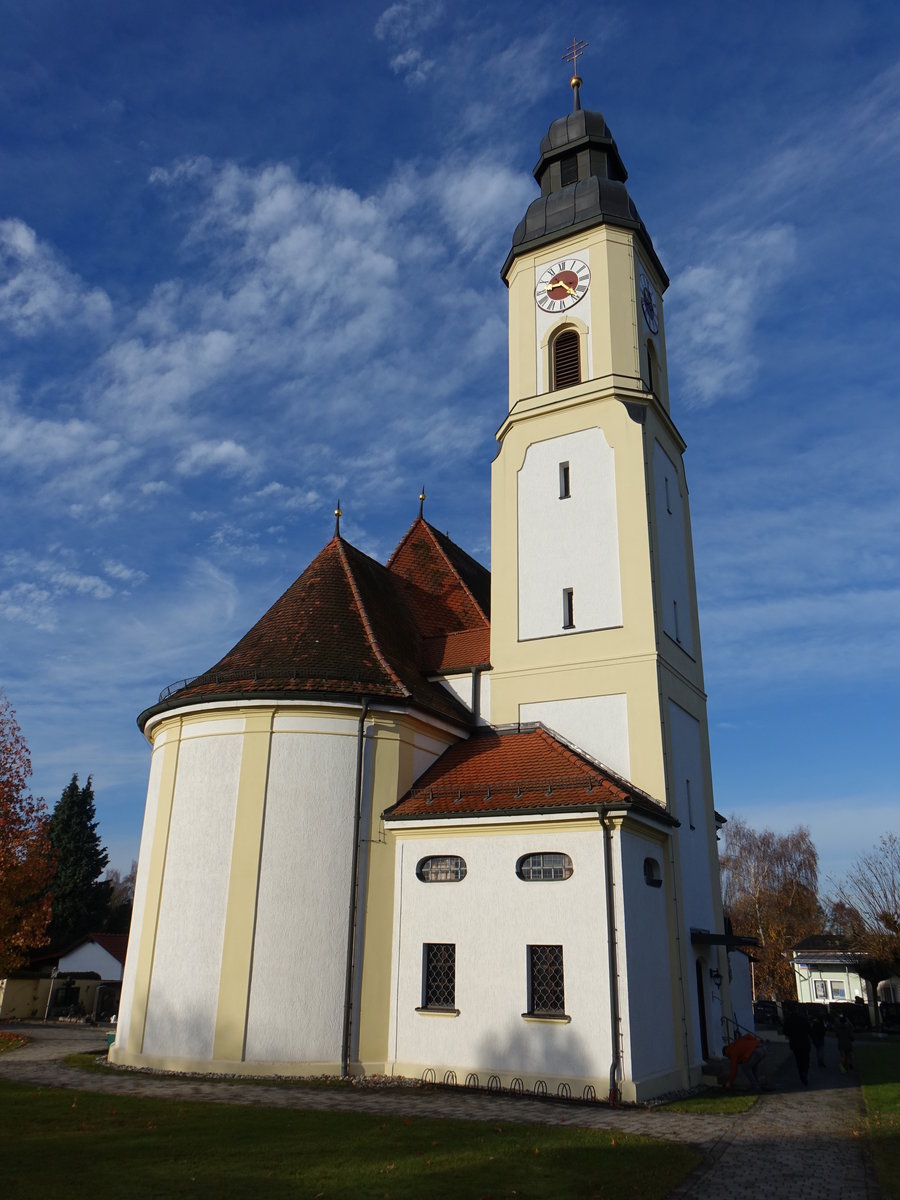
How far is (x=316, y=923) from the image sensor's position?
56.0 ft

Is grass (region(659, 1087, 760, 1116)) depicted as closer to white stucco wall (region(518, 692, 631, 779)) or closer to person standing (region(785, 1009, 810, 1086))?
person standing (region(785, 1009, 810, 1086))

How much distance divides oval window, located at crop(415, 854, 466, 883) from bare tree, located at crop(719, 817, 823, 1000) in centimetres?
3421

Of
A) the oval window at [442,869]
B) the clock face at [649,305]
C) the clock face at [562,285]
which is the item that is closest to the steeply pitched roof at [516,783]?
the oval window at [442,869]

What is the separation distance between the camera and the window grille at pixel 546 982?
15.6 metres

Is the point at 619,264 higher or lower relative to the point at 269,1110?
higher

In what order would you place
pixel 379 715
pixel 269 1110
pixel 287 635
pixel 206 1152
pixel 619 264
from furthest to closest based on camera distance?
pixel 619 264 → pixel 287 635 → pixel 379 715 → pixel 269 1110 → pixel 206 1152

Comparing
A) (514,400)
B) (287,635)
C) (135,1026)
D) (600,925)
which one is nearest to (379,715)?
(287,635)

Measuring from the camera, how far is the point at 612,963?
15.2m

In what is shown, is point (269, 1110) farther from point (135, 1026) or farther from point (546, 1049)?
point (135, 1026)

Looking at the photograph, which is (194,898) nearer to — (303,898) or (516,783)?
(303,898)

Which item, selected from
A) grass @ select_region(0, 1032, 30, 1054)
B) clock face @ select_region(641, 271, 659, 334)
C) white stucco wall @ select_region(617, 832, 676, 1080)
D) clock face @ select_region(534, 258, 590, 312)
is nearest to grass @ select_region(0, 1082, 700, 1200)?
white stucco wall @ select_region(617, 832, 676, 1080)

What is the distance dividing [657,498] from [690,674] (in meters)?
4.26

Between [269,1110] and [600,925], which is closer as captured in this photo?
[269,1110]

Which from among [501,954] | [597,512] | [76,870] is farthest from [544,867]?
[76,870]
